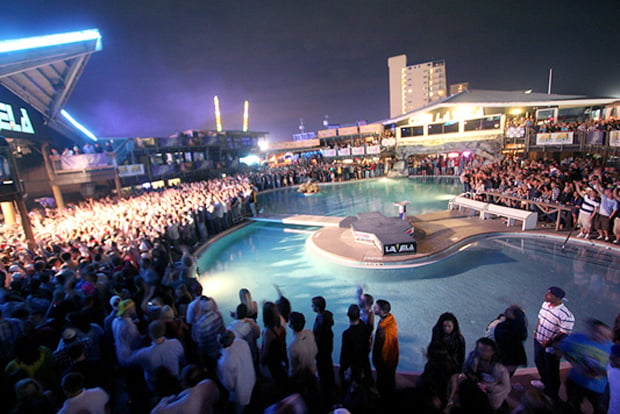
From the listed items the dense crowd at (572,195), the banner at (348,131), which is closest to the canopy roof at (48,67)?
the dense crowd at (572,195)

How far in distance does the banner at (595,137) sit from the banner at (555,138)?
4.31ft

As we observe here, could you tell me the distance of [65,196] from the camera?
1883 cm

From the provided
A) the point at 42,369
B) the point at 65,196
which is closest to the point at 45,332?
the point at 42,369

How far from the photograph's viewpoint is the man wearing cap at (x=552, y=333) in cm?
308

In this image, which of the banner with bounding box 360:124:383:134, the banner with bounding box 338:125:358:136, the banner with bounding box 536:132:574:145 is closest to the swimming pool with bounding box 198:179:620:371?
the banner with bounding box 536:132:574:145

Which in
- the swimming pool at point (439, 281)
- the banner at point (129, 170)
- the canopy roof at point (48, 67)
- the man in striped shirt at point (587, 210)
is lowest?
the swimming pool at point (439, 281)

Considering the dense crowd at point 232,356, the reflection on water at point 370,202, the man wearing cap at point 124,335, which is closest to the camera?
the dense crowd at point 232,356

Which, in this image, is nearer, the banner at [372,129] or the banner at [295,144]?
the banner at [372,129]

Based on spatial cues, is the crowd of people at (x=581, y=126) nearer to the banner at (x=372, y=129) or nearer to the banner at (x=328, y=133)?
the banner at (x=372, y=129)

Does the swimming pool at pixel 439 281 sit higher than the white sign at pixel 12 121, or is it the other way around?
the white sign at pixel 12 121

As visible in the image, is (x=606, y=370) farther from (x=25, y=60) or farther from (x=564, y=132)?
(x=564, y=132)

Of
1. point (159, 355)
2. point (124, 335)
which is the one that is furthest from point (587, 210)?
point (124, 335)

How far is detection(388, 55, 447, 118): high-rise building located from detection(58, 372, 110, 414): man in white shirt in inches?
4061

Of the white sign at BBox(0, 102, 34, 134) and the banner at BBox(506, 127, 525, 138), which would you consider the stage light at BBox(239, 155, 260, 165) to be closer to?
the white sign at BBox(0, 102, 34, 134)
